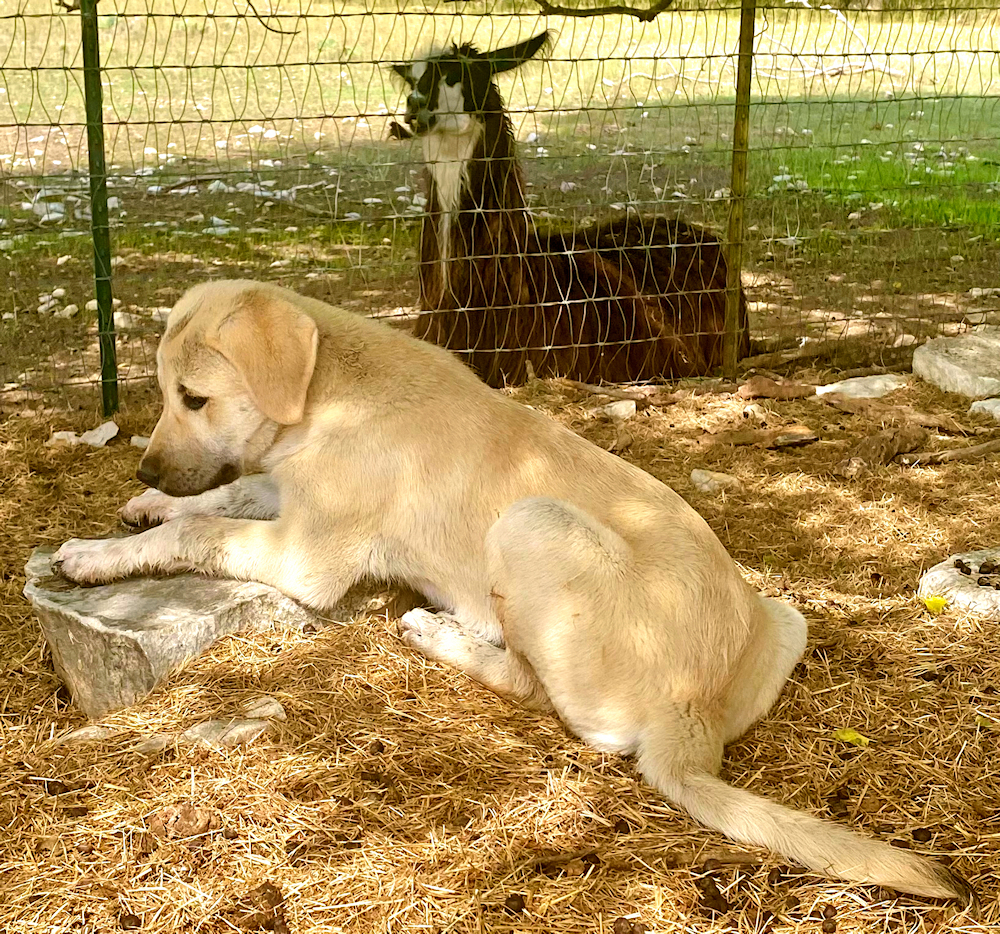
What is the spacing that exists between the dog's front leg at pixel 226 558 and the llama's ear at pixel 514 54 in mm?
3919

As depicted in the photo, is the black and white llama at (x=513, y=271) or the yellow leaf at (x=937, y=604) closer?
the yellow leaf at (x=937, y=604)

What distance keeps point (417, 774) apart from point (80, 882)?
958 millimetres

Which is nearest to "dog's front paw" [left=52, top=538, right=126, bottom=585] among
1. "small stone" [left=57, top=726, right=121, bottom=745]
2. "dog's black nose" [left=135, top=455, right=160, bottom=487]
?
"dog's black nose" [left=135, top=455, right=160, bottom=487]

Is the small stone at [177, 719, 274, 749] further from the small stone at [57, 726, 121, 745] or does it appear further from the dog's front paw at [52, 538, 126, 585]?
the dog's front paw at [52, 538, 126, 585]

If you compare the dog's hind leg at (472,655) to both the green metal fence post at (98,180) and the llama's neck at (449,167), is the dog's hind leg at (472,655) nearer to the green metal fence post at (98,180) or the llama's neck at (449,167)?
the green metal fence post at (98,180)

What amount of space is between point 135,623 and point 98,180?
319 centimetres

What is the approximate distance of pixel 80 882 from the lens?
9.25 ft

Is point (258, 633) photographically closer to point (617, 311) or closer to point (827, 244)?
point (617, 311)

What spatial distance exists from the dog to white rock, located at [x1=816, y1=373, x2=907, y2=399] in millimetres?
3336

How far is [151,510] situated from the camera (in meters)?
4.24

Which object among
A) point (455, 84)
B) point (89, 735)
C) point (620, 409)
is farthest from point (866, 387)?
point (89, 735)

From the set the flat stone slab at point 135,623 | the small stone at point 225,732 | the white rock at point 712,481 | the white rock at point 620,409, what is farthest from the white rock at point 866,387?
the small stone at point 225,732

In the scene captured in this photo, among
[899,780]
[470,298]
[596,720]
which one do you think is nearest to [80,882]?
[596,720]

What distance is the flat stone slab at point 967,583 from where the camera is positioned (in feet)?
13.8
